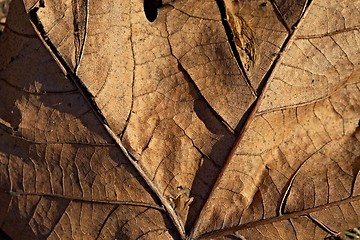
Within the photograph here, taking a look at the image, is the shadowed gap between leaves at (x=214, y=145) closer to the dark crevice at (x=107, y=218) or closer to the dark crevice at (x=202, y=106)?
the dark crevice at (x=202, y=106)

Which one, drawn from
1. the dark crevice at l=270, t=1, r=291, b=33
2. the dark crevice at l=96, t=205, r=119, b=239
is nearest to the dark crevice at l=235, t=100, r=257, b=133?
the dark crevice at l=270, t=1, r=291, b=33

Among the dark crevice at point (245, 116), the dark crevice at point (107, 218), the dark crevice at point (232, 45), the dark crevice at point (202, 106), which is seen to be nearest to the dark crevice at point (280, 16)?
the dark crevice at point (232, 45)

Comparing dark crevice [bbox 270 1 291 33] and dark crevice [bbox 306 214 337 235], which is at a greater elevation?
dark crevice [bbox 270 1 291 33]

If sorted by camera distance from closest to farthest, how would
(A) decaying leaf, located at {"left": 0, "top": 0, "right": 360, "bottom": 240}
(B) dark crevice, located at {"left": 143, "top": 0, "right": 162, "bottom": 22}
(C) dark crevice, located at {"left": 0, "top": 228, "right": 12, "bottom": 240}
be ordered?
1. (A) decaying leaf, located at {"left": 0, "top": 0, "right": 360, "bottom": 240}
2. (B) dark crevice, located at {"left": 143, "top": 0, "right": 162, "bottom": 22}
3. (C) dark crevice, located at {"left": 0, "top": 228, "right": 12, "bottom": 240}

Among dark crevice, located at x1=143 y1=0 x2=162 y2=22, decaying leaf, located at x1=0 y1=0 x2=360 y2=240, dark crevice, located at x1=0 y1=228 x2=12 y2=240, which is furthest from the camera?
dark crevice, located at x1=0 y1=228 x2=12 y2=240

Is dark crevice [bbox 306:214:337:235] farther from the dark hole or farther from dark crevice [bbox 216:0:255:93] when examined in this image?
the dark hole

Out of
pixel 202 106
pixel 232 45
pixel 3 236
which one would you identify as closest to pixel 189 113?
pixel 202 106

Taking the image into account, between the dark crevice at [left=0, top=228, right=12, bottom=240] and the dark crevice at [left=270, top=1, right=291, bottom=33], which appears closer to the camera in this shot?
the dark crevice at [left=270, top=1, right=291, bottom=33]

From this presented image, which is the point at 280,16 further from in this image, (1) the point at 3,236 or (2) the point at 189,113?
(1) the point at 3,236
